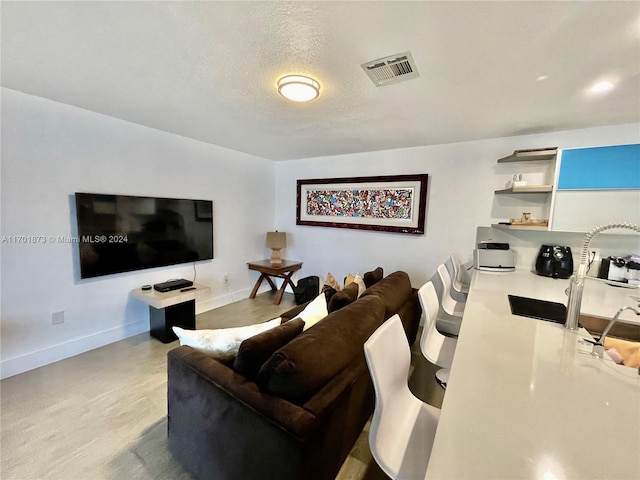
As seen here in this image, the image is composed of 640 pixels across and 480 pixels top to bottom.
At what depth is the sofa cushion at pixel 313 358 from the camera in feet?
3.72

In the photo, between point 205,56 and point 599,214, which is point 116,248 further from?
point 599,214

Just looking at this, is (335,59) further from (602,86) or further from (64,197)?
(64,197)

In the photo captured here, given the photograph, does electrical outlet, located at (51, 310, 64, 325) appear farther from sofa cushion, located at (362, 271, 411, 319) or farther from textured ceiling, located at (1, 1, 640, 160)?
sofa cushion, located at (362, 271, 411, 319)

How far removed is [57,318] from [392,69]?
11.4 feet

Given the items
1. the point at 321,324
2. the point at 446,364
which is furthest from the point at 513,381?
the point at 321,324

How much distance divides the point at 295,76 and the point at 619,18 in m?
1.58

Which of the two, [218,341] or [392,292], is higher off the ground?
[392,292]

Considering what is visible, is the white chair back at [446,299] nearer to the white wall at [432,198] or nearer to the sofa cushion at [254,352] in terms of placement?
the white wall at [432,198]

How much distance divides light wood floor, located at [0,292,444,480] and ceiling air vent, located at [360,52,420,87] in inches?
92.7

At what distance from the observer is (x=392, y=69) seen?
5.32 feet

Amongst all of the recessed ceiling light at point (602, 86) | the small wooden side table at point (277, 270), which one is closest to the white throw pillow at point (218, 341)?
the small wooden side table at point (277, 270)

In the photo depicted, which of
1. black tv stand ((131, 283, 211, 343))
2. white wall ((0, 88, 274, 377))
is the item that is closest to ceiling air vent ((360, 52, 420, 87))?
white wall ((0, 88, 274, 377))

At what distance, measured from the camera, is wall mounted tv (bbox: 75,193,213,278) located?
8.30 feet

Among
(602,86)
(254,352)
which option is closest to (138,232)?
(254,352)
